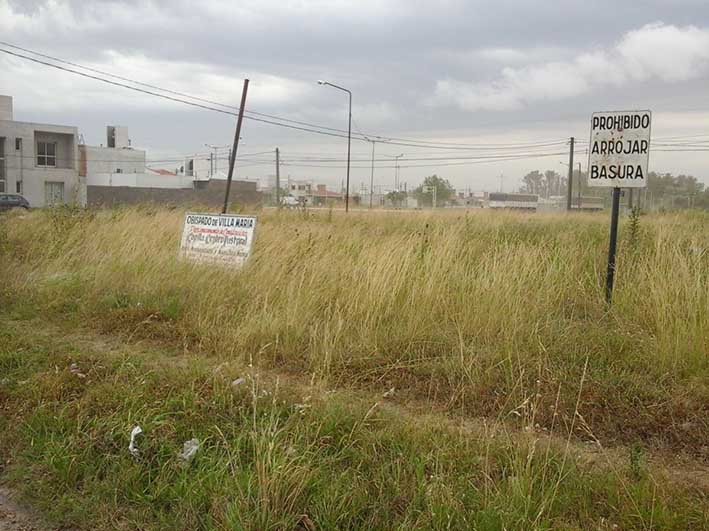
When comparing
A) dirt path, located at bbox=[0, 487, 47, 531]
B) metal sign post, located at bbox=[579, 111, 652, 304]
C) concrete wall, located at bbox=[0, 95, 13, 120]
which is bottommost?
dirt path, located at bbox=[0, 487, 47, 531]

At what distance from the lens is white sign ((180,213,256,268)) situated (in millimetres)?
8180

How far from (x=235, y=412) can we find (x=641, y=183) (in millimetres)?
4575

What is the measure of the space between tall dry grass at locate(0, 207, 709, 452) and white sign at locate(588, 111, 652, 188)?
107 centimetres

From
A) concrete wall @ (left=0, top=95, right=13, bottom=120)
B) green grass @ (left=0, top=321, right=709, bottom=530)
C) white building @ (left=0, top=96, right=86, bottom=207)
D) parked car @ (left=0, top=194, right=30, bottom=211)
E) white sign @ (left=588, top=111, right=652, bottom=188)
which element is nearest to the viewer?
green grass @ (left=0, top=321, right=709, bottom=530)

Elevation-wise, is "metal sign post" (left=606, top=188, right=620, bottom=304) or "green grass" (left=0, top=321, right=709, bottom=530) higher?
"metal sign post" (left=606, top=188, right=620, bottom=304)

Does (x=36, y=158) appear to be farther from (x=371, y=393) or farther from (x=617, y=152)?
(x=371, y=393)

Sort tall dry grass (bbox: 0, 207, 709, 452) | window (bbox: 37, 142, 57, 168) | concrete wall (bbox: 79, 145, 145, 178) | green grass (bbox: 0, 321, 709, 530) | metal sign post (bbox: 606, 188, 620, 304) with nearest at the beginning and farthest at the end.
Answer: green grass (bbox: 0, 321, 709, 530) < tall dry grass (bbox: 0, 207, 709, 452) < metal sign post (bbox: 606, 188, 620, 304) < window (bbox: 37, 142, 57, 168) < concrete wall (bbox: 79, 145, 145, 178)

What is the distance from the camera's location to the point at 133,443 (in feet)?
11.3

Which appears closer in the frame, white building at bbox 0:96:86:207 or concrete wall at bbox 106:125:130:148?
white building at bbox 0:96:86:207

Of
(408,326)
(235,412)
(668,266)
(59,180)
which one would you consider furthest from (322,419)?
(59,180)

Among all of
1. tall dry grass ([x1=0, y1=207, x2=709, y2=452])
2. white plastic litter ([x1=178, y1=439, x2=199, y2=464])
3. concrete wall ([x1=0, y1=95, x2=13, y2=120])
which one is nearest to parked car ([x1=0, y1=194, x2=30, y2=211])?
concrete wall ([x1=0, y1=95, x2=13, y2=120])

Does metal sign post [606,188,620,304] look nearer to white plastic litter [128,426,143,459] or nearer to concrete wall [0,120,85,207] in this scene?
white plastic litter [128,426,143,459]

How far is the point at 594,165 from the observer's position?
625 cm

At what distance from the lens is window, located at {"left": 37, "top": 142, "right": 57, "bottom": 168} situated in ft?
181
